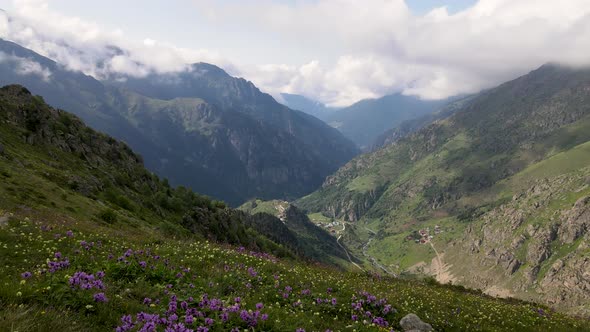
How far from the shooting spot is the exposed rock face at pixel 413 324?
16.5m

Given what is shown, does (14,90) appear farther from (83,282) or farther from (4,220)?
(83,282)

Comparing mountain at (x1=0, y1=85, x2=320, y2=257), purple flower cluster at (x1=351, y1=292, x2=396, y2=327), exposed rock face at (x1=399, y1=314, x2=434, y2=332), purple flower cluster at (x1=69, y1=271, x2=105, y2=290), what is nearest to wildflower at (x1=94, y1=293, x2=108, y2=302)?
purple flower cluster at (x1=69, y1=271, x2=105, y2=290)

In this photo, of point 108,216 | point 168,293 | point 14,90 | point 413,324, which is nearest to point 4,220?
point 168,293

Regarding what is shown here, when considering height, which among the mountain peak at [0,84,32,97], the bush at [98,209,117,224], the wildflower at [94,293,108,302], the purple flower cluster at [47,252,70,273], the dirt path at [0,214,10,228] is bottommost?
the bush at [98,209,117,224]

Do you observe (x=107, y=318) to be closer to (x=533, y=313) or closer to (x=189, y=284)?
(x=189, y=284)

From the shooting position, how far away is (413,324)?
54.8 ft

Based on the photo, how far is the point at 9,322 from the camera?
7.06 meters

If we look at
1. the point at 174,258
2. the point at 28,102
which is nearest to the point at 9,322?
the point at 174,258

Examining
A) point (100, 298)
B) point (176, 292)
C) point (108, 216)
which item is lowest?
point (108, 216)

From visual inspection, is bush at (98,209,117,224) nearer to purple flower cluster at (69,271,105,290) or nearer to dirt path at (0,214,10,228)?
dirt path at (0,214,10,228)

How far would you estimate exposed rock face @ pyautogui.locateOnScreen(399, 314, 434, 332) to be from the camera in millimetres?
16464

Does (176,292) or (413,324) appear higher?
(176,292)

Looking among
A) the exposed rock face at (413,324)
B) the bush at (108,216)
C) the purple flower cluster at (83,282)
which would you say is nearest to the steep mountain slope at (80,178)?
the bush at (108,216)

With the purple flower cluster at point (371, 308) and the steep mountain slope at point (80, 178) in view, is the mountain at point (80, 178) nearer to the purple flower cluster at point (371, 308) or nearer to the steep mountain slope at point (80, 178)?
the steep mountain slope at point (80, 178)
